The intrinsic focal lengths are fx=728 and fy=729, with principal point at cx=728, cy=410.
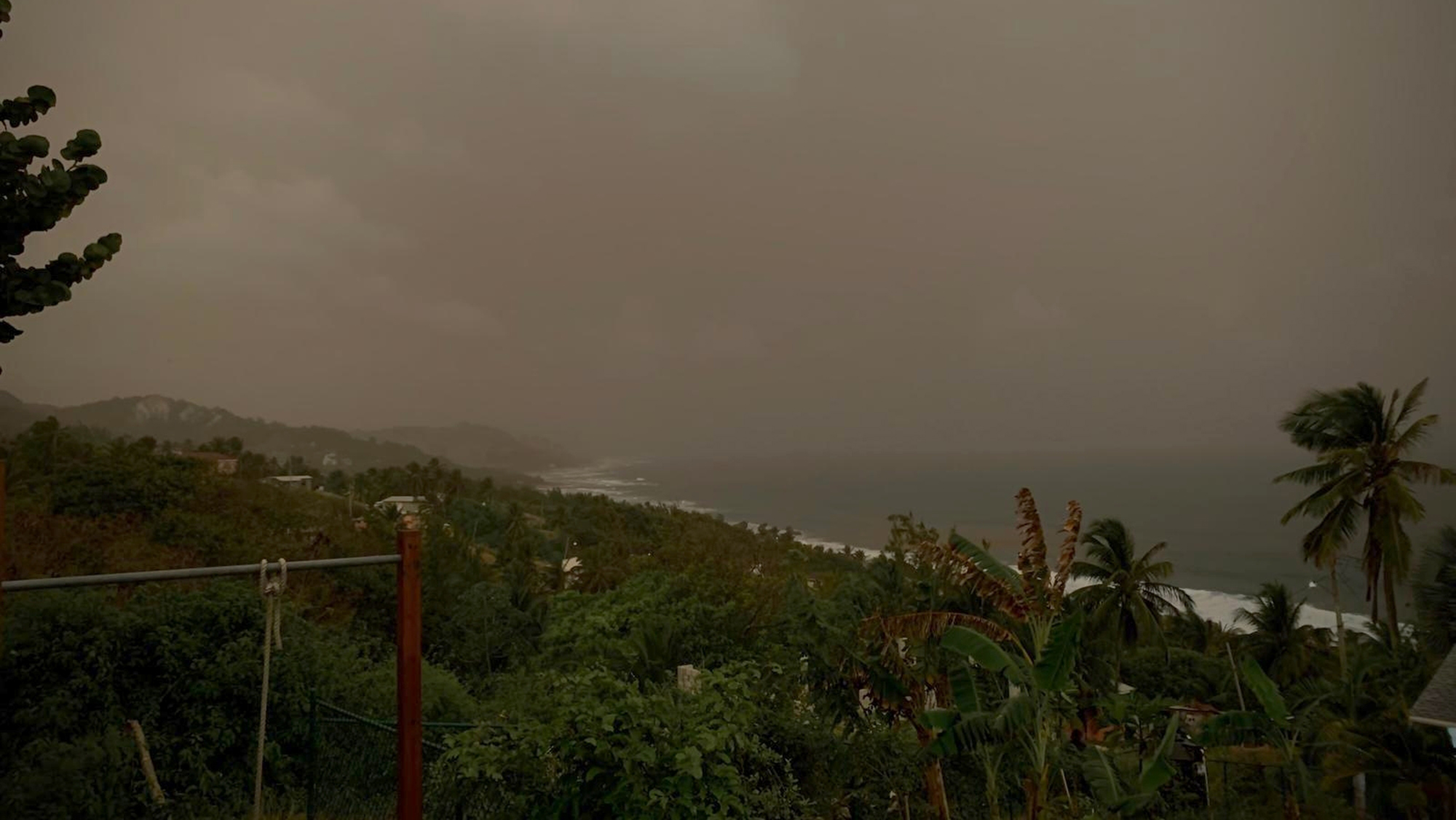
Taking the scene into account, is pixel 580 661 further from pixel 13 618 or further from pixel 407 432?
pixel 407 432

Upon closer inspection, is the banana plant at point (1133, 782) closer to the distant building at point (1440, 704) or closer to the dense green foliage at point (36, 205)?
the distant building at point (1440, 704)

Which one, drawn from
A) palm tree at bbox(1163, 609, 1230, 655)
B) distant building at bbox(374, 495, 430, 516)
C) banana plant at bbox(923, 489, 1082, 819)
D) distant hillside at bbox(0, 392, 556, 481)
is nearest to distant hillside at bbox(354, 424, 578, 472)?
distant hillside at bbox(0, 392, 556, 481)

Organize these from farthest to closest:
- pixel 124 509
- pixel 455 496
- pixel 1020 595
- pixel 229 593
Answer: pixel 455 496
pixel 124 509
pixel 229 593
pixel 1020 595

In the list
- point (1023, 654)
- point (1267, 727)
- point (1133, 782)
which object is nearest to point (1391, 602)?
point (1267, 727)

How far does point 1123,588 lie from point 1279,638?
302 inches

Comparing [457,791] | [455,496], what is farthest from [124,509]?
[455,496]

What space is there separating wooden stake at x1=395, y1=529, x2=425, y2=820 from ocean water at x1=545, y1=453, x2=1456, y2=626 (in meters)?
31.2

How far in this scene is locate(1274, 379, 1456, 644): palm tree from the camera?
56.7 feet

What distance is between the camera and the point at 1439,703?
22.7 feet

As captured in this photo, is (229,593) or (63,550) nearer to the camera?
(229,593)

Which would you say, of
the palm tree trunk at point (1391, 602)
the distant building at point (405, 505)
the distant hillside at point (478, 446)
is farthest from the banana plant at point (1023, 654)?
the distant hillside at point (478, 446)

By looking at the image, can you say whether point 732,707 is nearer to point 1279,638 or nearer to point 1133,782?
point 1133,782

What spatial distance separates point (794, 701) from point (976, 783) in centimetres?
158

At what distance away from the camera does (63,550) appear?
41.1 ft
